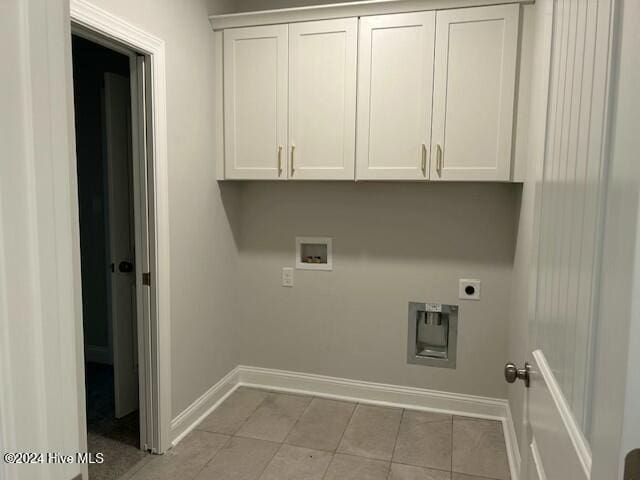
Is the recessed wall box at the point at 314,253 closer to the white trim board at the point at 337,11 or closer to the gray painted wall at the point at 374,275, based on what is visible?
the gray painted wall at the point at 374,275

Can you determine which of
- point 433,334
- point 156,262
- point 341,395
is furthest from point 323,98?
point 341,395

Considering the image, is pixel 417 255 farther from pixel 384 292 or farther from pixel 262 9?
pixel 262 9

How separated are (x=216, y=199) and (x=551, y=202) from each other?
226 cm

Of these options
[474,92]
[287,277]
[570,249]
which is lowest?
[287,277]

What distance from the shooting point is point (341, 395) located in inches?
123

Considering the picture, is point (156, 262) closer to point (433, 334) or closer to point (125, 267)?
point (125, 267)

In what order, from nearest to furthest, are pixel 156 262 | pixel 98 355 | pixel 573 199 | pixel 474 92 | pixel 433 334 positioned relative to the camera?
pixel 573 199 < pixel 156 262 < pixel 474 92 < pixel 433 334 < pixel 98 355

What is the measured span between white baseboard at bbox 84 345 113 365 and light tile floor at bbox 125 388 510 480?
51.7 inches

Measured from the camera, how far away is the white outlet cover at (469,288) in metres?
2.85

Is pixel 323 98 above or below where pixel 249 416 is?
above

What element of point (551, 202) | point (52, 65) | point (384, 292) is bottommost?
point (384, 292)

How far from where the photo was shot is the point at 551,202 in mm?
1019

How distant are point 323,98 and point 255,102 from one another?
0.44 m

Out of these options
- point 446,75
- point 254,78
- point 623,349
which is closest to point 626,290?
point 623,349
